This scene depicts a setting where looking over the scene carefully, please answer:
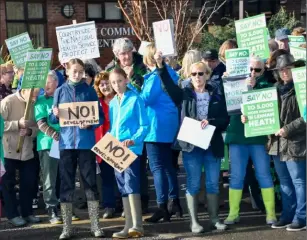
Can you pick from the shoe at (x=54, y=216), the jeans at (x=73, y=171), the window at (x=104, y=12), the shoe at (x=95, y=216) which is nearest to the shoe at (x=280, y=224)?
the shoe at (x=95, y=216)

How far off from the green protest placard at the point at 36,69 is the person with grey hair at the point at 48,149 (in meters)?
0.24

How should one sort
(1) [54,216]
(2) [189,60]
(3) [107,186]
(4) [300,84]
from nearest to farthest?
(4) [300,84] < (2) [189,60] < (1) [54,216] < (3) [107,186]

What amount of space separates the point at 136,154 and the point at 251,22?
7.78ft

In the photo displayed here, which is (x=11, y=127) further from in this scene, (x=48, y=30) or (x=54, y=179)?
(x=48, y=30)

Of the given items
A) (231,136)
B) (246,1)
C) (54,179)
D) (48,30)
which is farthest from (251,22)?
(246,1)

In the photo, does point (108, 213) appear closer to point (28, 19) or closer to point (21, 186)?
point (21, 186)

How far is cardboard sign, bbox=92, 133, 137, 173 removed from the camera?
25.0ft

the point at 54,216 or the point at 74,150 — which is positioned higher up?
the point at 74,150

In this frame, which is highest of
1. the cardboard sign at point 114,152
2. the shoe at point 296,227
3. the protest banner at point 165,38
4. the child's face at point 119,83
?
the protest banner at point 165,38

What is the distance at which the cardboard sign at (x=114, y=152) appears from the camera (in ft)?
25.0

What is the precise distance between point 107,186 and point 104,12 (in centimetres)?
1600

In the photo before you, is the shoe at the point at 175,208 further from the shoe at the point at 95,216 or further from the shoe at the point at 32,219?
the shoe at the point at 32,219

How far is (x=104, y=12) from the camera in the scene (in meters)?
24.4

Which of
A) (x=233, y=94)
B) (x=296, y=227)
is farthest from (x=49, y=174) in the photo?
(x=296, y=227)
